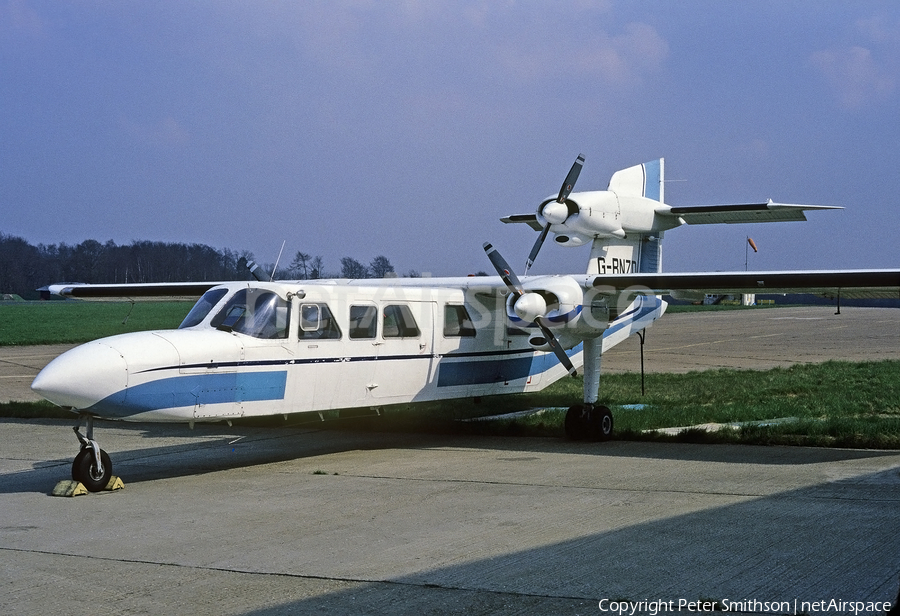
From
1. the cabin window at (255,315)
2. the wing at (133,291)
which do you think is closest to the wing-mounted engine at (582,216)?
the cabin window at (255,315)

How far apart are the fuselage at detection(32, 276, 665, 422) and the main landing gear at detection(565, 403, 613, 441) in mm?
1250

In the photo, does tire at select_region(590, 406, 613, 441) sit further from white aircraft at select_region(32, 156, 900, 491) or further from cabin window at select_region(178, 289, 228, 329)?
cabin window at select_region(178, 289, 228, 329)

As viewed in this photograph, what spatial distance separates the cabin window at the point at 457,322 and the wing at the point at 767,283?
2.14 m

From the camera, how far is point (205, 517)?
8.55 metres

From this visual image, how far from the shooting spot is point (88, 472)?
988 cm

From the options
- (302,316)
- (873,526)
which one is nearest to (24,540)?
(302,316)

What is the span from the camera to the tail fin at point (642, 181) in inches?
590

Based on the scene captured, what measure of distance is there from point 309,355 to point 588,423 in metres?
4.83

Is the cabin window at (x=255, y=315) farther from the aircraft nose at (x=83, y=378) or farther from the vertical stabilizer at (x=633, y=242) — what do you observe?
the vertical stabilizer at (x=633, y=242)

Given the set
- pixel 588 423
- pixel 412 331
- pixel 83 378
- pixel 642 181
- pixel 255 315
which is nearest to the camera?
pixel 83 378

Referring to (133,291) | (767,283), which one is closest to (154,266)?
(133,291)

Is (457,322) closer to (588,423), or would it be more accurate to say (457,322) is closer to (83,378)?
(588,423)

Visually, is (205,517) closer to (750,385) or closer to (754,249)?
(754,249)

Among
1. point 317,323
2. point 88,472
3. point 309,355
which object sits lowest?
point 88,472
